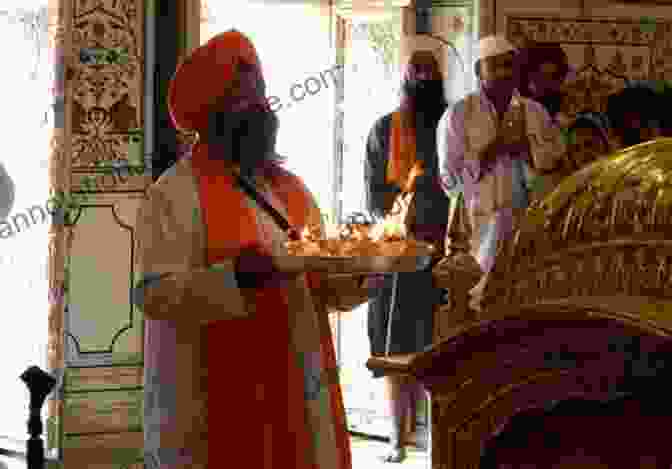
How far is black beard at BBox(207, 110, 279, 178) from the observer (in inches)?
122

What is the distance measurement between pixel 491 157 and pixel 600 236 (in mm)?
4701

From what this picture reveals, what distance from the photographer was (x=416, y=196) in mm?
6242

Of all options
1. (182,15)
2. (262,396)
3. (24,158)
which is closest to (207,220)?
(262,396)

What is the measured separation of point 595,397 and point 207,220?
1951mm

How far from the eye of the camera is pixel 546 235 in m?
1.32

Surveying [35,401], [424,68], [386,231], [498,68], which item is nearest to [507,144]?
[498,68]

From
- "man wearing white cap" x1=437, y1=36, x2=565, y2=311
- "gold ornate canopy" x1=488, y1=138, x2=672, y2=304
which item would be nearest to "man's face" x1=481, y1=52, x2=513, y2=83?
Result: "man wearing white cap" x1=437, y1=36, x2=565, y2=311

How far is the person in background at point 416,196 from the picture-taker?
6.08m

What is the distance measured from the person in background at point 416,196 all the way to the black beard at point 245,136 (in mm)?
2868

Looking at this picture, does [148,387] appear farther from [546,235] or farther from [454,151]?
[454,151]

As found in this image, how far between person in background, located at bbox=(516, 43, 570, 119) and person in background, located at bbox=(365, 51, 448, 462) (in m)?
0.47

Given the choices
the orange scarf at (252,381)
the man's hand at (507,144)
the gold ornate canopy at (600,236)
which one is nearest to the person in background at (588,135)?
the man's hand at (507,144)

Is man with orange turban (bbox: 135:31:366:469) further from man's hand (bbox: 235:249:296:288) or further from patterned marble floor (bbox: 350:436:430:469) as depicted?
patterned marble floor (bbox: 350:436:430:469)

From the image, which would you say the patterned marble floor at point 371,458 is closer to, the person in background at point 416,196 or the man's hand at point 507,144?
the person in background at point 416,196
